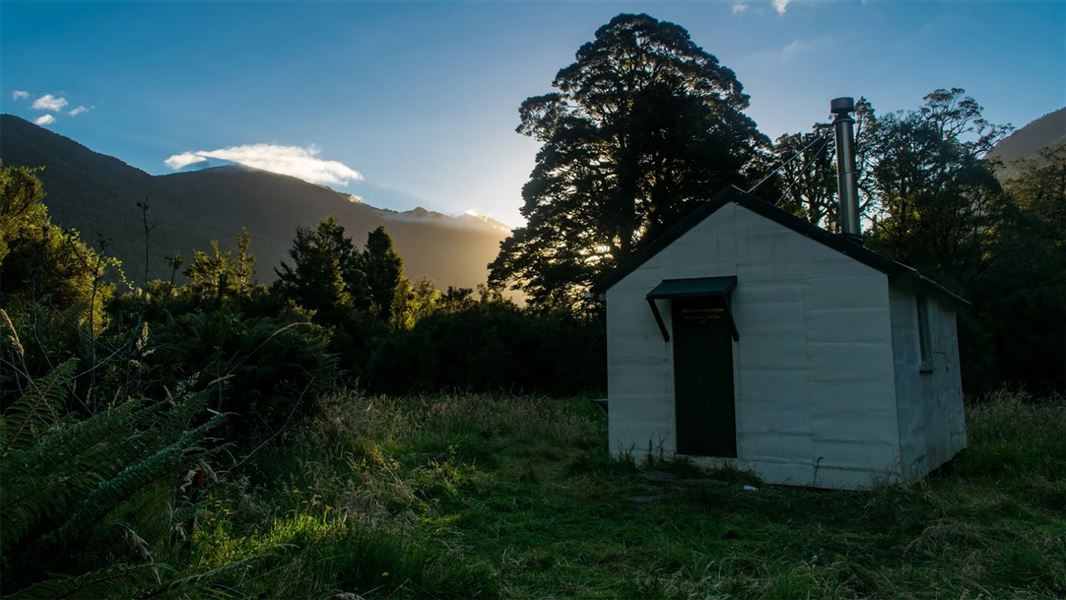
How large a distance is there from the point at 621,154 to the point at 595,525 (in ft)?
54.5

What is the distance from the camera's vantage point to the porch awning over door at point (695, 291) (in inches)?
286

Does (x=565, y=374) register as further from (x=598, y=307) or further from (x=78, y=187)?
(x=78, y=187)

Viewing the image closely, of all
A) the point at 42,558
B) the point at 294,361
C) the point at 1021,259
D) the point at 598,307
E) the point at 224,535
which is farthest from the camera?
the point at 598,307

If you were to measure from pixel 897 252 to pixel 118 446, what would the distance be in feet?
76.5

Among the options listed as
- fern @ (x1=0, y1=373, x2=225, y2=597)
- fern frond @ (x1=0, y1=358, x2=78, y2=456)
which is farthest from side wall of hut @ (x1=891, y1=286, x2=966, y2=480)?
fern frond @ (x1=0, y1=358, x2=78, y2=456)

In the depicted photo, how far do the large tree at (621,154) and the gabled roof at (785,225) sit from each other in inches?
453

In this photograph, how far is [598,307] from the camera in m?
20.1

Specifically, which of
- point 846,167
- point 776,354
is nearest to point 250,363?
point 776,354

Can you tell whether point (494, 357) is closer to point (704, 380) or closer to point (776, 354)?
point (704, 380)

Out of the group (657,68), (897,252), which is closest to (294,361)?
(657,68)

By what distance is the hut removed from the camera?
6711 mm

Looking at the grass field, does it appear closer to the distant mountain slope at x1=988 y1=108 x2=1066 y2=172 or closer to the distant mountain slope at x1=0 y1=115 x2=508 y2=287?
the distant mountain slope at x1=988 y1=108 x2=1066 y2=172

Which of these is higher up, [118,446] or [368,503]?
[118,446]

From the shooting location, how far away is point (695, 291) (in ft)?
24.1
